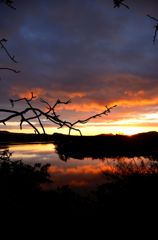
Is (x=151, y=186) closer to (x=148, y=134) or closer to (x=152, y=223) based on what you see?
(x=152, y=223)

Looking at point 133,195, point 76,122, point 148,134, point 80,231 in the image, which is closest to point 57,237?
point 80,231

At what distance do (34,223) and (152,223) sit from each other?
3659 mm

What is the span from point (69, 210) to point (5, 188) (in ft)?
9.14

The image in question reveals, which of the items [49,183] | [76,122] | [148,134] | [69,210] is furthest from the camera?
[148,134]

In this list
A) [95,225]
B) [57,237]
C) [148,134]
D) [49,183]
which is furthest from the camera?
[148,134]

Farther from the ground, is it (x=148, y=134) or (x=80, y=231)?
(x=148, y=134)

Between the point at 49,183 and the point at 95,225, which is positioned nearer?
the point at 95,225

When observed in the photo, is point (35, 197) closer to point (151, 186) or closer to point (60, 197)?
point (60, 197)

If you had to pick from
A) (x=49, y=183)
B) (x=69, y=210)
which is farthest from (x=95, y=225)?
(x=49, y=183)

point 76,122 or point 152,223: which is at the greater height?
point 76,122

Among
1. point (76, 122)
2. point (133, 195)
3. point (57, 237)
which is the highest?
point (76, 122)

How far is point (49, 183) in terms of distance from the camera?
2319cm

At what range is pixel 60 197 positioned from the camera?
14.9 m

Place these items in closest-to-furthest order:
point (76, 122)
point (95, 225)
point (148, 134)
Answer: point (76, 122), point (95, 225), point (148, 134)
